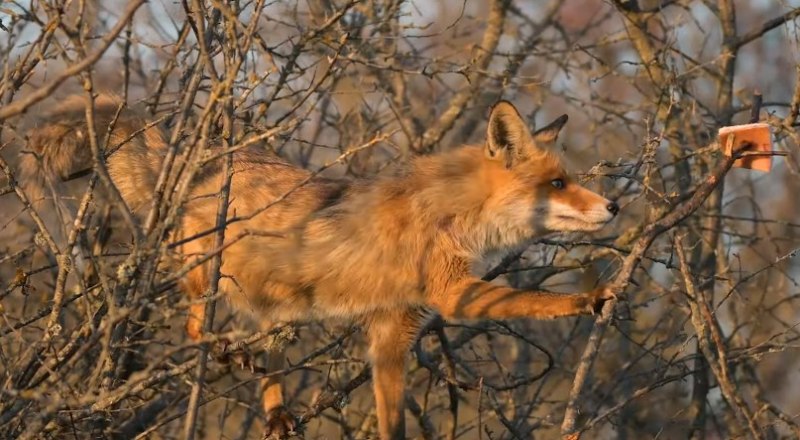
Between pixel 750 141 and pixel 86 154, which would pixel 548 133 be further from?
pixel 86 154

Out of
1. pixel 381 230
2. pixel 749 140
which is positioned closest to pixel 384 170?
pixel 381 230

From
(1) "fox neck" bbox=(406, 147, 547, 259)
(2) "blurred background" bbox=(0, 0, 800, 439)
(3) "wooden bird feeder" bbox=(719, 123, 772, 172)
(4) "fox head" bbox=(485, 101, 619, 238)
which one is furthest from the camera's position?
(1) "fox neck" bbox=(406, 147, 547, 259)

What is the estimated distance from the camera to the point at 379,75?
837 centimetres

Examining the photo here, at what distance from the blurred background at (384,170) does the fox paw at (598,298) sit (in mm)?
104

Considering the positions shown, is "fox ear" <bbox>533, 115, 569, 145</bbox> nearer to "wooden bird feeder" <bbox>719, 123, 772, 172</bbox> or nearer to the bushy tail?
"wooden bird feeder" <bbox>719, 123, 772, 172</bbox>

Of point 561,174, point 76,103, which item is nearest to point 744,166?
point 561,174

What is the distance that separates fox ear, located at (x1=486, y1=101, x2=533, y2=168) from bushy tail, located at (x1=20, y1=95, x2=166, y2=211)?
180cm

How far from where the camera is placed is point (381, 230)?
5.85m

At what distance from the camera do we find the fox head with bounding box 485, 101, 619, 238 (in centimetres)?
572

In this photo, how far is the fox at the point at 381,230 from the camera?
5.76 m

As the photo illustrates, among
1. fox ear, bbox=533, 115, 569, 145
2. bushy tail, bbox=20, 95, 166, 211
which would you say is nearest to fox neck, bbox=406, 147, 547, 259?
fox ear, bbox=533, 115, 569, 145

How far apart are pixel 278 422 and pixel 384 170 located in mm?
1511

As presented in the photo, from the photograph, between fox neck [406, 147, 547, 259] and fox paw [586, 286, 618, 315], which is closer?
fox paw [586, 286, 618, 315]

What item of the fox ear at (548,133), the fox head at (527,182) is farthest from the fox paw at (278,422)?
the fox ear at (548,133)
